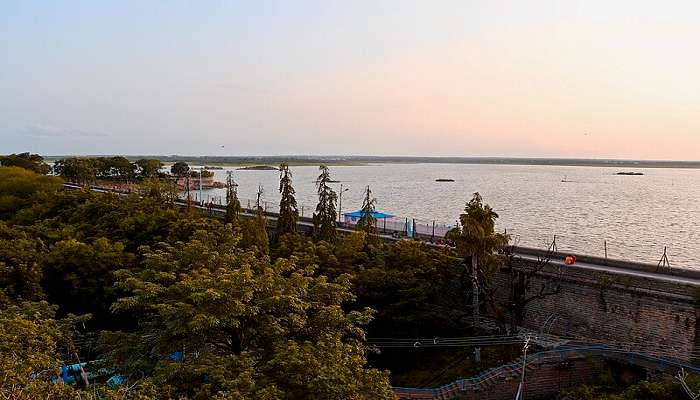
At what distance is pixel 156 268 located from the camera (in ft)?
70.4

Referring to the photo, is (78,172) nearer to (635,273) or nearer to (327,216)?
(327,216)

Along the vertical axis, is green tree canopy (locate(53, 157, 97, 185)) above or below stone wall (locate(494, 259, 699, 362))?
above

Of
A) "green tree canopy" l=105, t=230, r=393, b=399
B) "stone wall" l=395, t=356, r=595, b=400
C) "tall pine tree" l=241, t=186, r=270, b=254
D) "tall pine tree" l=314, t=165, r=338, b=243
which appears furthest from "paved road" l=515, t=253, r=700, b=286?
"tall pine tree" l=241, t=186, r=270, b=254

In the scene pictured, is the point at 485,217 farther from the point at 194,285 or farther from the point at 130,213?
the point at 130,213

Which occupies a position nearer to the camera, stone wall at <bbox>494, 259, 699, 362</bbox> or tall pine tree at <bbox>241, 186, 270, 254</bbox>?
stone wall at <bbox>494, 259, 699, 362</bbox>

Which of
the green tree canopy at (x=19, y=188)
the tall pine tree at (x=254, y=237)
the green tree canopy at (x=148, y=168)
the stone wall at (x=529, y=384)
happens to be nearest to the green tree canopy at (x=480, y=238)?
the stone wall at (x=529, y=384)

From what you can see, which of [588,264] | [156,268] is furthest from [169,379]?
[588,264]

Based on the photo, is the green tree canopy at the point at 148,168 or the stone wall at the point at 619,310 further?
the green tree canopy at the point at 148,168

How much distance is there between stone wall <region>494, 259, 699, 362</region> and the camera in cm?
2136

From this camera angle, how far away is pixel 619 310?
23.0 m

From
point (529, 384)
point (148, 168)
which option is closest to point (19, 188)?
point (529, 384)

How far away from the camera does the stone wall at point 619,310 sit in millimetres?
21359

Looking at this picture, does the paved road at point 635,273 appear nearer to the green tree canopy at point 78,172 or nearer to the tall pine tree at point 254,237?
the tall pine tree at point 254,237

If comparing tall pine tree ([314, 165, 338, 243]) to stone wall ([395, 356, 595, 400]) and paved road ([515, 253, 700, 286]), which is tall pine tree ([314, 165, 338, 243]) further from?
stone wall ([395, 356, 595, 400])
